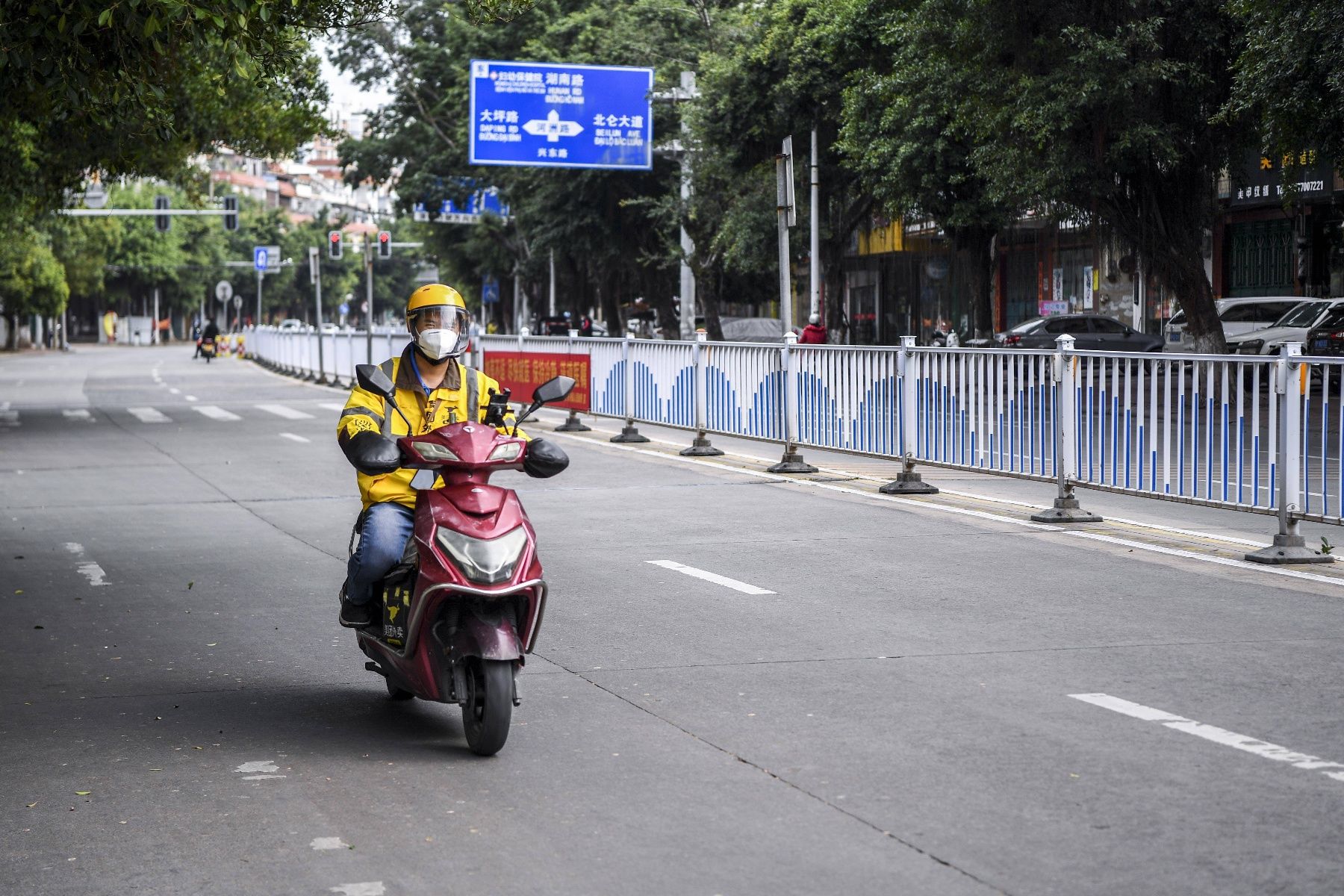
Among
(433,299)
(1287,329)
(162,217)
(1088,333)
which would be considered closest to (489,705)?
(433,299)

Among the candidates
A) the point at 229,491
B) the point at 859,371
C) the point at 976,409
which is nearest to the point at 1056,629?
the point at 976,409

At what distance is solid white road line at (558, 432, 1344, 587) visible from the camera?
10.3 meters

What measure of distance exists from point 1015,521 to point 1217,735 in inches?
272

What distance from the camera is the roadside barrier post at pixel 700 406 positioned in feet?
65.7

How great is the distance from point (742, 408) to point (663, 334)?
93.7ft

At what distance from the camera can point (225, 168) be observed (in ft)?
557

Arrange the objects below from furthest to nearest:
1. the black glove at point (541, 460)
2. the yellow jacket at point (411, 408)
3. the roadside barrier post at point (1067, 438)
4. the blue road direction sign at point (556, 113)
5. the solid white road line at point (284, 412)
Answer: the blue road direction sign at point (556, 113) < the solid white road line at point (284, 412) < the roadside barrier post at point (1067, 438) < the yellow jacket at point (411, 408) < the black glove at point (541, 460)

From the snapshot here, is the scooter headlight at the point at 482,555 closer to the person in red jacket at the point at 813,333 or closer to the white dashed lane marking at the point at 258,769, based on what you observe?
the white dashed lane marking at the point at 258,769

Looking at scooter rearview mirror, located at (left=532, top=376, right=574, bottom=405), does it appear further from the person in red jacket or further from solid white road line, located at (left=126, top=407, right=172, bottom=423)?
the person in red jacket

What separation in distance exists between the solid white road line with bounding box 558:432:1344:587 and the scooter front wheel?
18.4ft

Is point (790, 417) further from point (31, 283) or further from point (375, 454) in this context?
point (31, 283)

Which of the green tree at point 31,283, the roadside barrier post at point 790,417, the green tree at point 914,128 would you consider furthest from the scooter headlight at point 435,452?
the green tree at point 31,283

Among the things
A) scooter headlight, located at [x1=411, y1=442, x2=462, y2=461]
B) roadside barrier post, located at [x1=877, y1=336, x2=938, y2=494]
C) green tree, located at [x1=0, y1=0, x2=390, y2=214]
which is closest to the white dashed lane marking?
scooter headlight, located at [x1=411, y1=442, x2=462, y2=461]

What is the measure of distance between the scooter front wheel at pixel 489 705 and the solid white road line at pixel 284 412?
72.4ft
